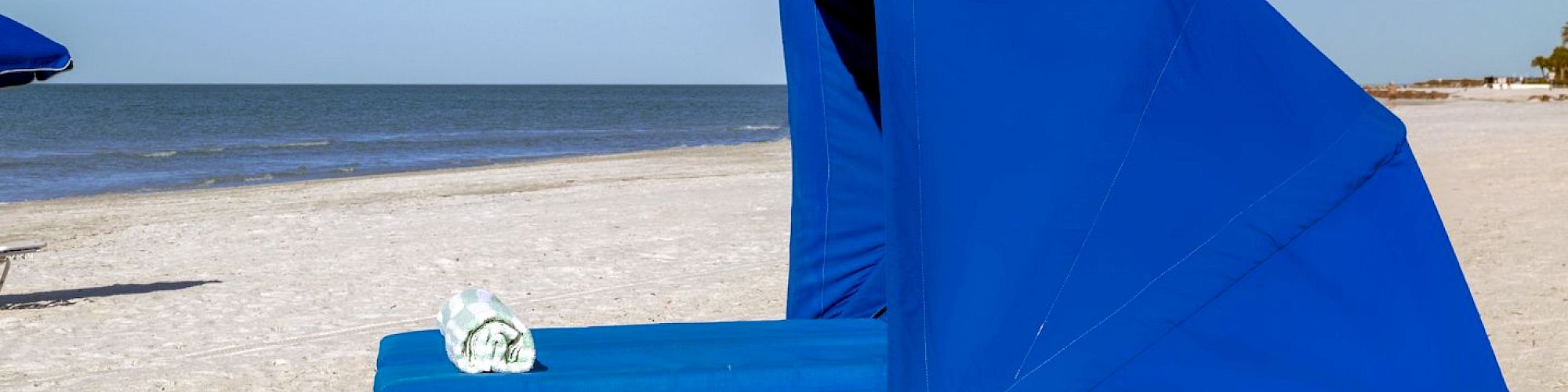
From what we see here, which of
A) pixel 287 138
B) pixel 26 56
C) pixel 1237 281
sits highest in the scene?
pixel 26 56

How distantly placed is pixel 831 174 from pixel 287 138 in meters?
34.1

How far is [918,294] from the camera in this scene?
11.3 feet

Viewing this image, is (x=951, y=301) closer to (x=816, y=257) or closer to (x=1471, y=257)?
(x=816, y=257)

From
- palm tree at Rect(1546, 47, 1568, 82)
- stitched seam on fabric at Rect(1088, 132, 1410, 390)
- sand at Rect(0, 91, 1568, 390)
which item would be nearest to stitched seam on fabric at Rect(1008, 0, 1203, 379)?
stitched seam on fabric at Rect(1088, 132, 1410, 390)

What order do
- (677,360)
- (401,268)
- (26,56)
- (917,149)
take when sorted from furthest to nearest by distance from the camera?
(401,268) < (26,56) < (677,360) < (917,149)

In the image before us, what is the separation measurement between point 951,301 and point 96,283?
6.88m

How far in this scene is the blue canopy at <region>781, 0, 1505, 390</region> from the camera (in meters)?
3.39

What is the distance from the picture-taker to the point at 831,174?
5.14 metres

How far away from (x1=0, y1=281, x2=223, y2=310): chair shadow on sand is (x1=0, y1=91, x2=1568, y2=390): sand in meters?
0.03

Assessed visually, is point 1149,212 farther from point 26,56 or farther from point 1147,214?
point 26,56

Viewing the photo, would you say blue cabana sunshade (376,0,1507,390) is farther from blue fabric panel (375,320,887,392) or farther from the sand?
the sand

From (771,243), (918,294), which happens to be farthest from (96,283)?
(918,294)

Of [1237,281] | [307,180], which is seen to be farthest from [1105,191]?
[307,180]

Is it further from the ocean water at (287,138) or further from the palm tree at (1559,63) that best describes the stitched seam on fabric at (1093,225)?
the palm tree at (1559,63)
